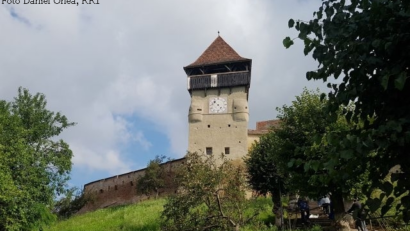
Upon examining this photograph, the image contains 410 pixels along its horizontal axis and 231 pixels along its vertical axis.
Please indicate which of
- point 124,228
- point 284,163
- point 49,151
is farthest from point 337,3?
point 49,151

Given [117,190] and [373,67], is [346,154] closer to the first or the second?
[373,67]

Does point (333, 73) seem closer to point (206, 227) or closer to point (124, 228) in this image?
point (206, 227)

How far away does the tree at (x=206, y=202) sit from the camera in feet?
41.7

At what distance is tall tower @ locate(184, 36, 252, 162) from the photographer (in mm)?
35438

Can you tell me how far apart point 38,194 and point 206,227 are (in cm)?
1439

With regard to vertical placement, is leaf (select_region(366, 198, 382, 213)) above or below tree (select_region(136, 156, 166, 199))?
below

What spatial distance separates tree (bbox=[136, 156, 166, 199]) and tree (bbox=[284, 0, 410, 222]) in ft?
104

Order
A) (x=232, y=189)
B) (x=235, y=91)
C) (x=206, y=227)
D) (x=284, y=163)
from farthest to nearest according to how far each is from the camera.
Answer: (x=235, y=91)
(x=284, y=163)
(x=232, y=189)
(x=206, y=227)

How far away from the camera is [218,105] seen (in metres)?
36.8

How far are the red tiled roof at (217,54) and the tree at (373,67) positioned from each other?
33740 mm

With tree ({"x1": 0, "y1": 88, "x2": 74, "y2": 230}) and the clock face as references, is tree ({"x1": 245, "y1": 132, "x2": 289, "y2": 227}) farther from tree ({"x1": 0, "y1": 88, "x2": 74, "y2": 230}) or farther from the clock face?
the clock face

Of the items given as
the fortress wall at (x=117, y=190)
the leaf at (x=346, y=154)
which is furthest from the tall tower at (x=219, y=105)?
the leaf at (x=346, y=154)

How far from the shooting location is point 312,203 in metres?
24.3

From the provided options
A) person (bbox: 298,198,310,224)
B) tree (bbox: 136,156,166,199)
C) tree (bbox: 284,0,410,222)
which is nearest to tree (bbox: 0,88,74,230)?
tree (bbox: 136,156,166,199)
